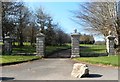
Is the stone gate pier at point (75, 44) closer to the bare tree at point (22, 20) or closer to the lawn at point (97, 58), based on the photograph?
the lawn at point (97, 58)

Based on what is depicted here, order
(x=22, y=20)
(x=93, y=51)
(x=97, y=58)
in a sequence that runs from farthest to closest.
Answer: (x=22, y=20) < (x=93, y=51) < (x=97, y=58)

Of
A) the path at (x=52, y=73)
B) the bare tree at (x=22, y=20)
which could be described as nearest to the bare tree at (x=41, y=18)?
the bare tree at (x=22, y=20)

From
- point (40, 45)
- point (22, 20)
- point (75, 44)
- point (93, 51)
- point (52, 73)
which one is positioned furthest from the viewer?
point (22, 20)

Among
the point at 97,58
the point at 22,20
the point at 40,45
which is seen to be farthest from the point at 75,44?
the point at 22,20

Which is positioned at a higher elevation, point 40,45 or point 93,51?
point 40,45

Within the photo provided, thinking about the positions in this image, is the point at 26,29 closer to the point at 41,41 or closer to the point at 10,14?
the point at 10,14

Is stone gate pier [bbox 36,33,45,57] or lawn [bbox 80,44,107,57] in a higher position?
stone gate pier [bbox 36,33,45,57]

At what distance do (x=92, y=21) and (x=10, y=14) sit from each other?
491 inches

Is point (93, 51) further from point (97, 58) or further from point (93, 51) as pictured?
point (97, 58)

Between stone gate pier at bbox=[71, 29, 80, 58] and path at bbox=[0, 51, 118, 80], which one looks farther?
stone gate pier at bbox=[71, 29, 80, 58]

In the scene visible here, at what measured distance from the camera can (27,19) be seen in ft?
169

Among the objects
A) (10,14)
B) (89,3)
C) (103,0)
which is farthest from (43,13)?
(103,0)

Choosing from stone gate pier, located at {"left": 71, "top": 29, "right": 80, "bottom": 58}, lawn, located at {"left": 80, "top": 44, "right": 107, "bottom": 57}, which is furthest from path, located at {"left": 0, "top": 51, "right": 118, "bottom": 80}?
lawn, located at {"left": 80, "top": 44, "right": 107, "bottom": 57}

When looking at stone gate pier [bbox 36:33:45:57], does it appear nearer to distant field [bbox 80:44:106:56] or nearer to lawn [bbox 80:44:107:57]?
lawn [bbox 80:44:107:57]
